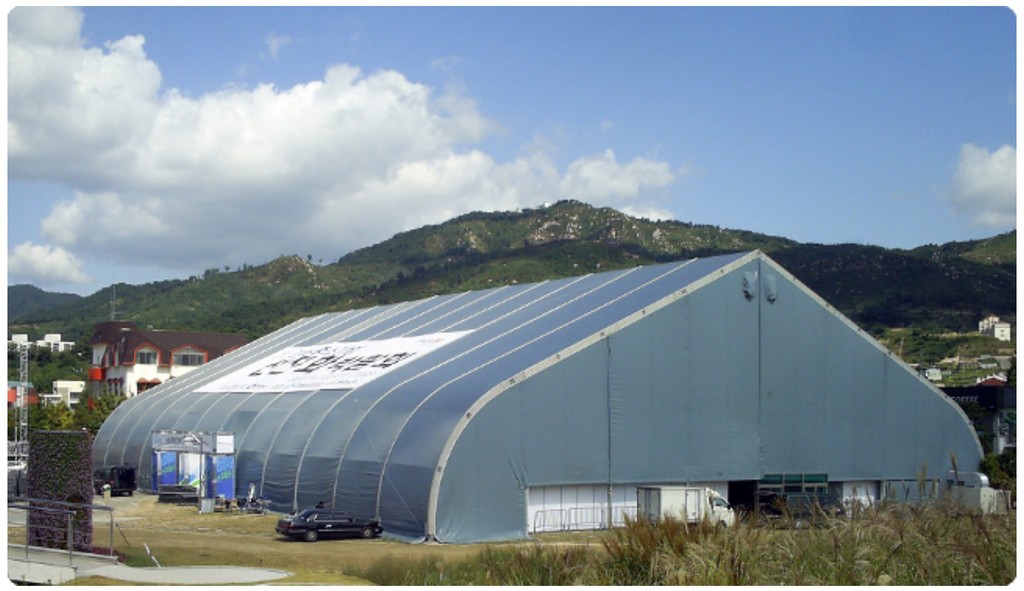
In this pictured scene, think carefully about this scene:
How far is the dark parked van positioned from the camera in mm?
53094

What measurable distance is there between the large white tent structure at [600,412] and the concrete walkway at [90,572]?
10.5 meters

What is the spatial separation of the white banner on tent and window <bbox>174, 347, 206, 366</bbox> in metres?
45.8

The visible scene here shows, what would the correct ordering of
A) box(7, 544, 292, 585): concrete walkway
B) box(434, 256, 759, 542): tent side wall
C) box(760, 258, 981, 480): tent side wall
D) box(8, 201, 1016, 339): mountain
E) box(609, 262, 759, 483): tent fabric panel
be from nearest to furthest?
box(7, 544, 292, 585): concrete walkway → box(434, 256, 759, 542): tent side wall → box(609, 262, 759, 483): tent fabric panel → box(760, 258, 981, 480): tent side wall → box(8, 201, 1016, 339): mountain

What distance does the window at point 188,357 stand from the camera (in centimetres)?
10578

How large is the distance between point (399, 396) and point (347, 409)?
282 cm

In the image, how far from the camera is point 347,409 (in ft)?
140

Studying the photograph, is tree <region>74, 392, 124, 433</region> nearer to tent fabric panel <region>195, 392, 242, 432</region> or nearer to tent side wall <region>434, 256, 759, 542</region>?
tent fabric panel <region>195, 392, 242, 432</region>

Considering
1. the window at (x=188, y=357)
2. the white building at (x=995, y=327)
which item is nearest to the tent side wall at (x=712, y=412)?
the white building at (x=995, y=327)

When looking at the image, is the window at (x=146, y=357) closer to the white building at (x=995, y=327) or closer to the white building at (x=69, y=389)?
the white building at (x=69, y=389)

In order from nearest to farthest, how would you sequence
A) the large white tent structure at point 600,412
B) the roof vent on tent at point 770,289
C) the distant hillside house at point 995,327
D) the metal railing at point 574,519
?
the large white tent structure at point 600,412, the metal railing at point 574,519, the roof vent on tent at point 770,289, the distant hillside house at point 995,327

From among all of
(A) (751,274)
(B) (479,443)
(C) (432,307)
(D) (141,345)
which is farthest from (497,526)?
(D) (141,345)

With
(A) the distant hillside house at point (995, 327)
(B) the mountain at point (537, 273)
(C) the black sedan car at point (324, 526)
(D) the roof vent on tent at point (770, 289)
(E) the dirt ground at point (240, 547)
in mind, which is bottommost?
(E) the dirt ground at point (240, 547)

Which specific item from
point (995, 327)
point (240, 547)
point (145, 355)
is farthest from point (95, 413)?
point (995, 327)

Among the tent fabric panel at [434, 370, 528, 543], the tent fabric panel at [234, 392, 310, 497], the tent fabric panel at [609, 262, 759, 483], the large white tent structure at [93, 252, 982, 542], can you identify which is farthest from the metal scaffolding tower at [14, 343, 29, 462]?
the tent fabric panel at [609, 262, 759, 483]
